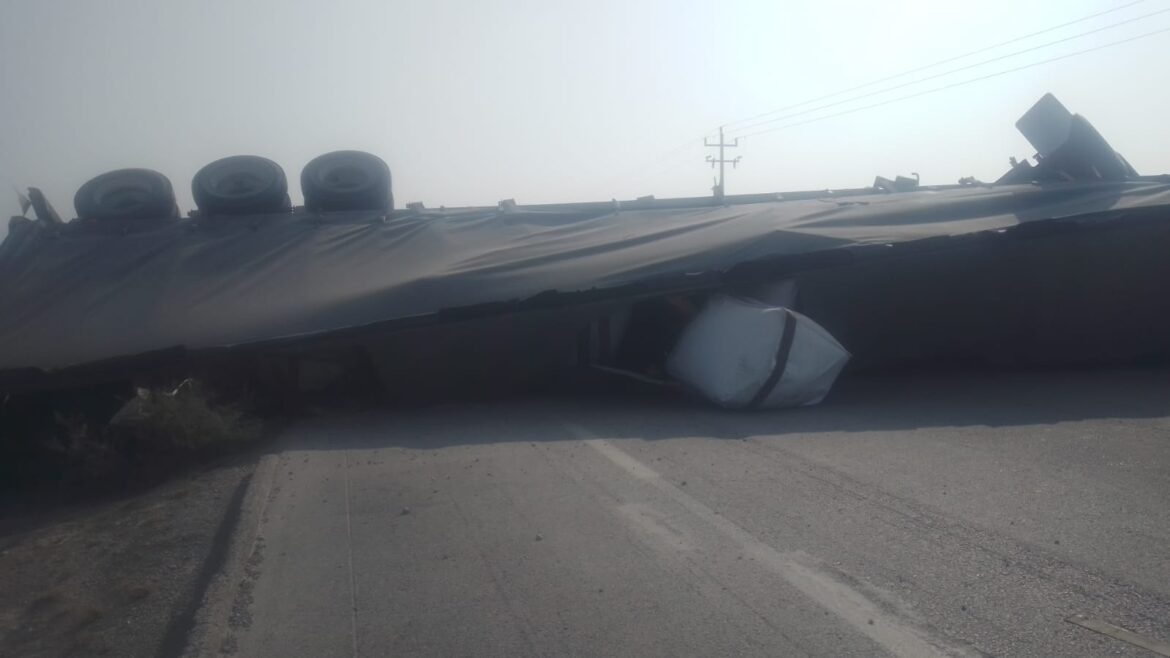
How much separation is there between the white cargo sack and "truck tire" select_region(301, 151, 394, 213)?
7160mm

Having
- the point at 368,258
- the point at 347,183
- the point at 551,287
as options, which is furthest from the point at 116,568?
the point at 347,183

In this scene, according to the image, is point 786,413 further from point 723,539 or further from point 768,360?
point 723,539

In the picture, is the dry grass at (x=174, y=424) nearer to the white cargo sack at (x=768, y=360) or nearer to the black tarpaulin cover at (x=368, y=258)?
the black tarpaulin cover at (x=368, y=258)

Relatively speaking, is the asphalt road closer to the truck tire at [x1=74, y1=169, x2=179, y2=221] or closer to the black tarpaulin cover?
the black tarpaulin cover

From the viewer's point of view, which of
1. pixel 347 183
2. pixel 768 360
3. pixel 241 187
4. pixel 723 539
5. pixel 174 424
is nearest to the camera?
pixel 723 539

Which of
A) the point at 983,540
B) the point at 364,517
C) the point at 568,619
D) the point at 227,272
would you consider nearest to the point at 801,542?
the point at 983,540

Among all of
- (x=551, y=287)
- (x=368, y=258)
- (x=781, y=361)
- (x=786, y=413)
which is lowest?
(x=786, y=413)

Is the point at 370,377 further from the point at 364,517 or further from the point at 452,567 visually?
the point at 452,567

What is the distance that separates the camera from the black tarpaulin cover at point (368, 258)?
38.2 feet

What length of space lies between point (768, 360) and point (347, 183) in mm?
8623

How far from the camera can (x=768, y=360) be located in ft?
36.4

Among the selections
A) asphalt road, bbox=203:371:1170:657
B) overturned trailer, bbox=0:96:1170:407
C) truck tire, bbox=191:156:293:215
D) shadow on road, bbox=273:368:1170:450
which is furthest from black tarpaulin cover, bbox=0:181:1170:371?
asphalt road, bbox=203:371:1170:657

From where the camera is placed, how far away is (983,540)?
602 centimetres

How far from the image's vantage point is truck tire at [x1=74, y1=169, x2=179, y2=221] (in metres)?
15.9
